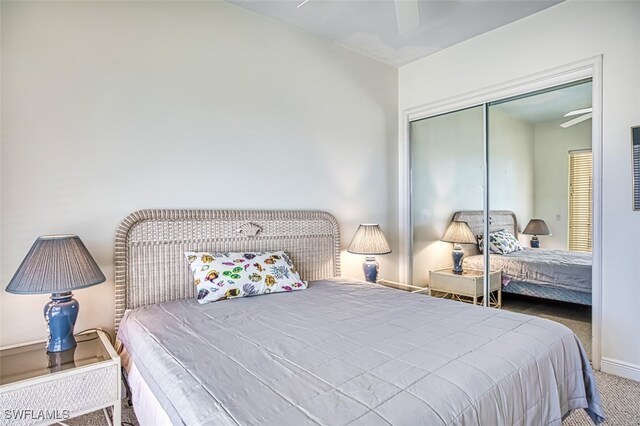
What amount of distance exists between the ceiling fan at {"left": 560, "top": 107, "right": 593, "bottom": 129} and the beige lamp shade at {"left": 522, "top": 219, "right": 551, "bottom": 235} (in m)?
0.82

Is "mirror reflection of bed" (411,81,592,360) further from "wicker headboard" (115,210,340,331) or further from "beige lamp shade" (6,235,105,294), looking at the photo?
"beige lamp shade" (6,235,105,294)

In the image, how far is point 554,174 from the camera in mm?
2916

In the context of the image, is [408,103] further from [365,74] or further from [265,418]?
[265,418]

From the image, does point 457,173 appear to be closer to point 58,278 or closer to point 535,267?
point 535,267

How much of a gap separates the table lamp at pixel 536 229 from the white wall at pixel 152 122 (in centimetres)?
163

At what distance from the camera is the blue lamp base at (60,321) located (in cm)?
169

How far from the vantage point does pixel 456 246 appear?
3586 mm

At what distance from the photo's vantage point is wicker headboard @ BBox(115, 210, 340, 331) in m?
2.16

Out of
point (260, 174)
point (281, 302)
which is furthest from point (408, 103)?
point (281, 302)

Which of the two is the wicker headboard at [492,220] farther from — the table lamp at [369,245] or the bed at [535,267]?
the table lamp at [369,245]

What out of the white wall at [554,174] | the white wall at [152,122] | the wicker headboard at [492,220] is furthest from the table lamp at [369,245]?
the white wall at [554,174]

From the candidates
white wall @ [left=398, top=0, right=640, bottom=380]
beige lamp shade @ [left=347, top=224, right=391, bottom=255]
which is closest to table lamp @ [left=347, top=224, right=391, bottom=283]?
beige lamp shade @ [left=347, top=224, right=391, bottom=255]

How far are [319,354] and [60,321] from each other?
53.2 inches

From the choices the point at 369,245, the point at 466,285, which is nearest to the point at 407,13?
the point at 369,245
